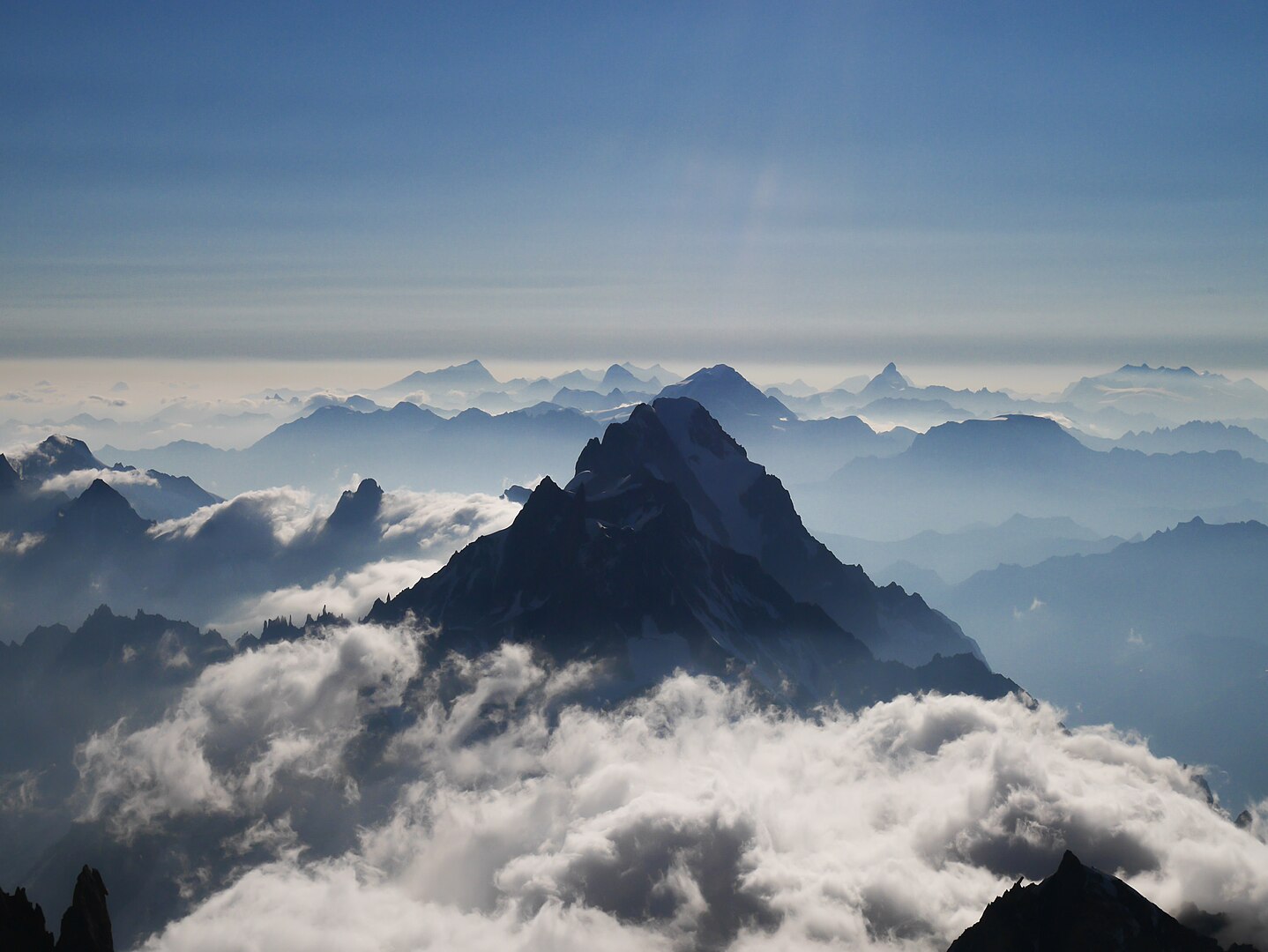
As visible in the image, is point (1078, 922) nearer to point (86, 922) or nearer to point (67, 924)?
point (86, 922)

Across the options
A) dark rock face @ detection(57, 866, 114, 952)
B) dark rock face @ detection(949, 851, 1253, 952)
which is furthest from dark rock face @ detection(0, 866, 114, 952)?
dark rock face @ detection(949, 851, 1253, 952)

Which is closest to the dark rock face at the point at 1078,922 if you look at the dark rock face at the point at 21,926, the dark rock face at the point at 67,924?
the dark rock face at the point at 67,924

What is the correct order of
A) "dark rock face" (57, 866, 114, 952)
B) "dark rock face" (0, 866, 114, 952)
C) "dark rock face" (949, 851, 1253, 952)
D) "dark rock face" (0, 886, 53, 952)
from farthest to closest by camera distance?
"dark rock face" (949, 851, 1253, 952)
"dark rock face" (57, 866, 114, 952)
"dark rock face" (0, 866, 114, 952)
"dark rock face" (0, 886, 53, 952)

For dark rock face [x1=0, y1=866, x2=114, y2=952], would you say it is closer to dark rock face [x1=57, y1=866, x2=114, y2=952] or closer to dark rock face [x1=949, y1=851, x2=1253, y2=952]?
dark rock face [x1=57, y1=866, x2=114, y2=952]

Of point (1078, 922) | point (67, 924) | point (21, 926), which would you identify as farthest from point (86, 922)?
point (1078, 922)

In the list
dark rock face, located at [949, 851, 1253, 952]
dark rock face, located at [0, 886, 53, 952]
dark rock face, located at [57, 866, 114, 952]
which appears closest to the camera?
dark rock face, located at [0, 886, 53, 952]

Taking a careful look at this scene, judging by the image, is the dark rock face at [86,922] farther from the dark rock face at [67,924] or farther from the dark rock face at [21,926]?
the dark rock face at [21,926]
